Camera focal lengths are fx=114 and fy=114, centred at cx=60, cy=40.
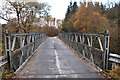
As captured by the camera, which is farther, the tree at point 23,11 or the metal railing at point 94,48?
the tree at point 23,11

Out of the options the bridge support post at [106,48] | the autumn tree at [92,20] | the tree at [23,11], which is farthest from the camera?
the autumn tree at [92,20]

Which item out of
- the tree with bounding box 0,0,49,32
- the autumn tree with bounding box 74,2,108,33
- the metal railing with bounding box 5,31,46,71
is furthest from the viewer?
the autumn tree with bounding box 74,2,108,33

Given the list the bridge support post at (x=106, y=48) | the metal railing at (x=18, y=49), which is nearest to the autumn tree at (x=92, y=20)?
the metal railing at (x=18, y=49)

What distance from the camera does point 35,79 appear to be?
403cm

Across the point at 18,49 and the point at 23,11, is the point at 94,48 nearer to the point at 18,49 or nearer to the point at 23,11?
the point at 18,49

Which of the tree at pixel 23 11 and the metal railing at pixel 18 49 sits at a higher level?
the tree at pixel 23 11

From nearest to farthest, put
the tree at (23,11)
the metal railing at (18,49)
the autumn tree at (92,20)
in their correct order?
the metal railing at (18,49) → the tree at (23,11) → the autumn tree at (92,20)

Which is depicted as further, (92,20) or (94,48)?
(92,20)

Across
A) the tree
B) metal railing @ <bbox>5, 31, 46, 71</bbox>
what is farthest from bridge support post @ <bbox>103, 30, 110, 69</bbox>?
the tree

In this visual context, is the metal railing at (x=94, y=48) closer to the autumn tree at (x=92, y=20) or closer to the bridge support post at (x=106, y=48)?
the bridge support post at (x=106, y=48)

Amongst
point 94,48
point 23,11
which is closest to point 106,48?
point 94,48

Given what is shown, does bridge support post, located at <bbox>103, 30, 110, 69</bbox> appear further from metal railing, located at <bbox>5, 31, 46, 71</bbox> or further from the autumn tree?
the autumn tree

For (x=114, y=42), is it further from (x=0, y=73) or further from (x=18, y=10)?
(x=18, y=10)

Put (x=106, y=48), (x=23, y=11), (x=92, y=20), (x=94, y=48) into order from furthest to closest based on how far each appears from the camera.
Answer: (x=92, y=20)
(x=23, y=11)
(x=94, y=48)
(x=106, y=48)
